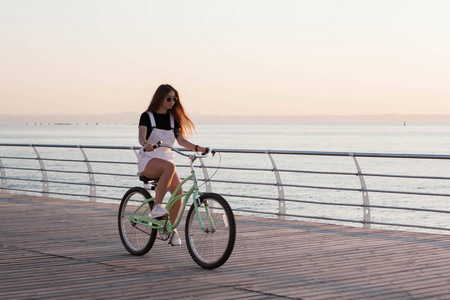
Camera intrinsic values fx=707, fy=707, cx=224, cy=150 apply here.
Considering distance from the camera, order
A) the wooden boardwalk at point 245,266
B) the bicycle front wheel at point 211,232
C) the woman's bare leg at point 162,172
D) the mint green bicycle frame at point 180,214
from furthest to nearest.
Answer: the woman's bare leg at point 162,172, the mint green bicycle frame at point 180,214, the bicycle front wheel at point 211,232, the wooden boardwalk at point 245,266

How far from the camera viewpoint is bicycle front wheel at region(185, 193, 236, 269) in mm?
5543

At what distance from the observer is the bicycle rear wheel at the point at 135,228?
6.42 meters

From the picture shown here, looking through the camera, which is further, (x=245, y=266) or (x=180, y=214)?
(x=180, y=214)

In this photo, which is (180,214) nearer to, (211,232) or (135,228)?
(211,232)

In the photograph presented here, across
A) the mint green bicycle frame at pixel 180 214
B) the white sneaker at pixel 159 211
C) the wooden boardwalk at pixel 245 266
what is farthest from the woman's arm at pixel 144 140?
the wooden boardwalk at pixel 245 266

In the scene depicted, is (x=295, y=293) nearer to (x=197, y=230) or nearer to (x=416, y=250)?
(x=197, y=230)

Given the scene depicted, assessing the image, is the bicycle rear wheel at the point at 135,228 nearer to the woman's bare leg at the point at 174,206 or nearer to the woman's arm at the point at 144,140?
the woman's bare leg at the point at 174,206

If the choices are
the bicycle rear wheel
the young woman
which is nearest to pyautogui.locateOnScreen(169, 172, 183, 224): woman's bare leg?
the young woman

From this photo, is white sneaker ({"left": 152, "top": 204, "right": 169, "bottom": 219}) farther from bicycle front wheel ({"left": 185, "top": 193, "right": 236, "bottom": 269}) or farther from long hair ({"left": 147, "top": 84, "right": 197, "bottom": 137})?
long hair ({"left": 147, "top": 84, "right": 197, "bottom": 137})

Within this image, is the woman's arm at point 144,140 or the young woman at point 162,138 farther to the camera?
the young woman at point 162,138

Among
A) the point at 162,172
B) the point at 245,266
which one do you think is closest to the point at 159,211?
the point at 162,172

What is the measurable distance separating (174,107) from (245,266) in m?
1.54

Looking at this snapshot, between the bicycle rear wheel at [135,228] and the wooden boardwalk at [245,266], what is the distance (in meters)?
0.11

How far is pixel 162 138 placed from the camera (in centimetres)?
622
